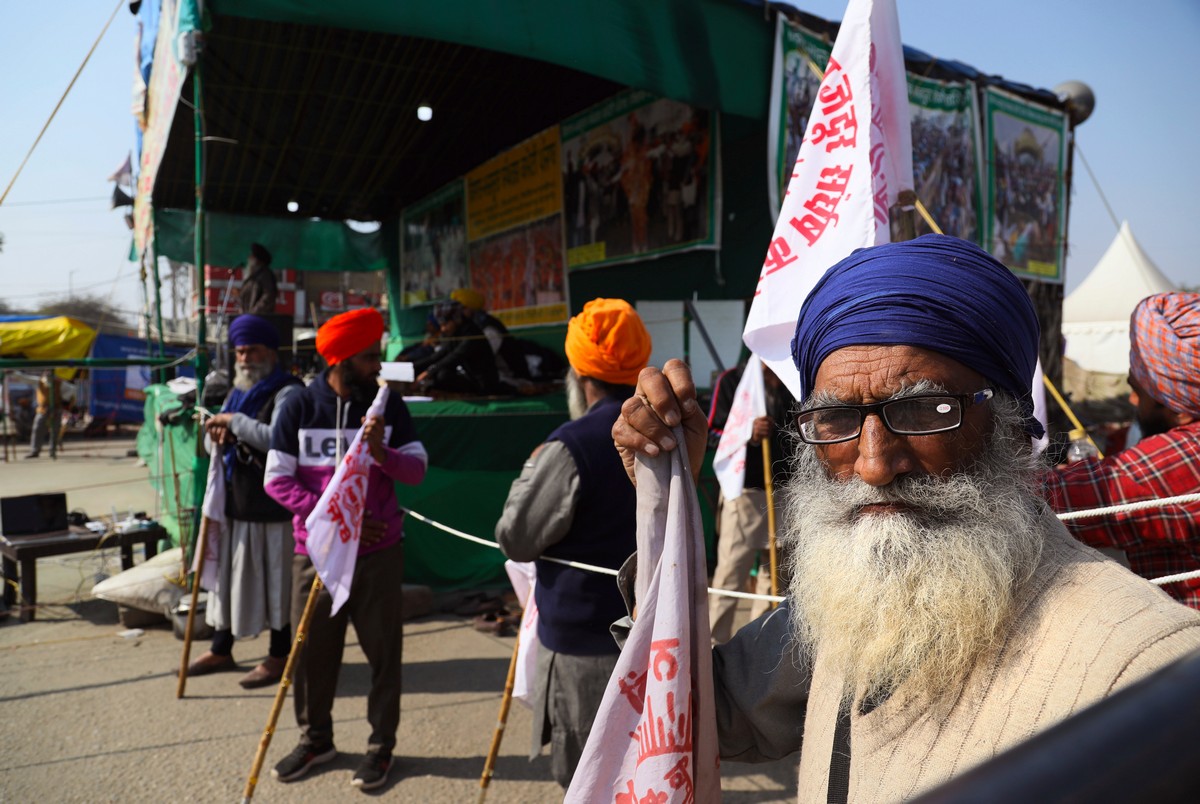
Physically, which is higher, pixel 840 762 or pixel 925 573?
pixel 925 573

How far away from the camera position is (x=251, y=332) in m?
4.88

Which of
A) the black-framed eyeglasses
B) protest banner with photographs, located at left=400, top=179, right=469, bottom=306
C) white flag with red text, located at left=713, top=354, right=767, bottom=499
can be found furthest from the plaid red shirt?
protest banner with photographs, located at left=400, top=179, right=469, bottom=306

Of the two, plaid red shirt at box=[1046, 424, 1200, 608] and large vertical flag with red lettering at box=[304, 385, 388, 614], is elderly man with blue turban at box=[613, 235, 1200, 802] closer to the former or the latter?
plaid red shirt at box=[1046, 424, 1200, 608]

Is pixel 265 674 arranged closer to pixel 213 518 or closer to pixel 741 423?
pixel 213 518

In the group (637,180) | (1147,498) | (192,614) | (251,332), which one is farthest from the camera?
(637,180)

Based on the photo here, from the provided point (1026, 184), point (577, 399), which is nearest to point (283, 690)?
point (577, 399)

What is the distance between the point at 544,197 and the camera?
27.6ft

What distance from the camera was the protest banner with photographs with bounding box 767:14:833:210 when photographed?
17.6ft

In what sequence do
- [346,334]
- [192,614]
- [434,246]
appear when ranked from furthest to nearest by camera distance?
[434,246]
[192,614]
[346,334]

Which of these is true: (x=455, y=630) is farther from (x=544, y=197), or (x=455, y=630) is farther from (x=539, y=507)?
(x=544, y=197)

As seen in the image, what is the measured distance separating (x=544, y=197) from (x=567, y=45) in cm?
395

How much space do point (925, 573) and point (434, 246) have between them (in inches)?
410

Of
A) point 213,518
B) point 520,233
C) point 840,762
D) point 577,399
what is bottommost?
point 213,518

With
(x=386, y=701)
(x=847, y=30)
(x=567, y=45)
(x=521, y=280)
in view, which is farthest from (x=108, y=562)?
(x=847, y=30)
